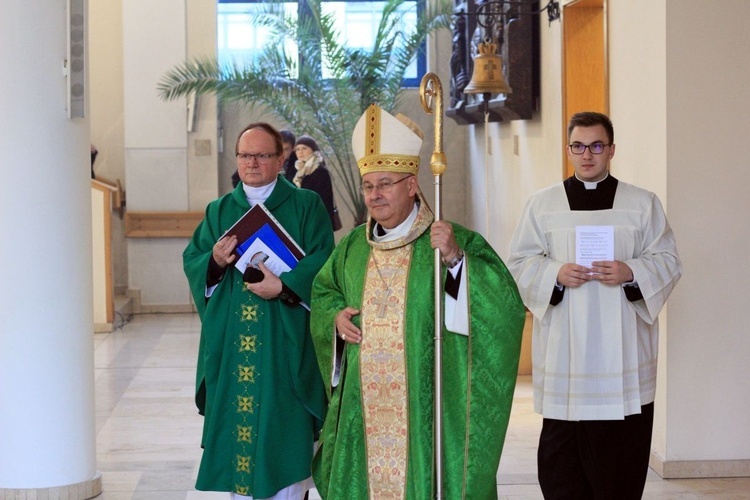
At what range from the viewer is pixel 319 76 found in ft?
41.3

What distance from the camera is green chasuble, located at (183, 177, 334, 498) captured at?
4.66 metres

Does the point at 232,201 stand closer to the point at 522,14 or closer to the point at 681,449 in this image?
the point at 681,449

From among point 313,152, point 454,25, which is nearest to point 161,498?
point 313,152

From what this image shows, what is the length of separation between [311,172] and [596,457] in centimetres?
520

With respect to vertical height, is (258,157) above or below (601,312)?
above

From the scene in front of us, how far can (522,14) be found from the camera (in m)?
8.95

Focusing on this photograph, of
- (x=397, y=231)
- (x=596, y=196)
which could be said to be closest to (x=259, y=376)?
(x=397, y=231)

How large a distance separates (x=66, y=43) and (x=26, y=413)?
166 cm

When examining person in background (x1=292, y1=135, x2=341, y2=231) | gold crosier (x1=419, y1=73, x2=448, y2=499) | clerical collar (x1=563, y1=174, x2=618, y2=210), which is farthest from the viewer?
person in background (x1=292, y1=135, x2=341, y2=231)

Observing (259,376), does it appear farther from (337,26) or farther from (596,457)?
(337,26)

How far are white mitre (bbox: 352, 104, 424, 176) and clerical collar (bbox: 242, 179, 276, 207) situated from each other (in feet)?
2.83

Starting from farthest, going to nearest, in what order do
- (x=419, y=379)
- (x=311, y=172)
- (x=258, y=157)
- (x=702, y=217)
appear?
1. (x=311, y=172)
2. (x=702, y=217)
3. (x=258, y=157)
4. (x=419, y=379)

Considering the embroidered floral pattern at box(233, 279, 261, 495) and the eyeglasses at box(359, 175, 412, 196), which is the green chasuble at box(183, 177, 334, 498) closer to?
the embroidered floral pattern at box(233, 279, 261, 495)

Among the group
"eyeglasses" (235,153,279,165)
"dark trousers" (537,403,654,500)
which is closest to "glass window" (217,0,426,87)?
"eyeglasses" (235,153,279,165)
